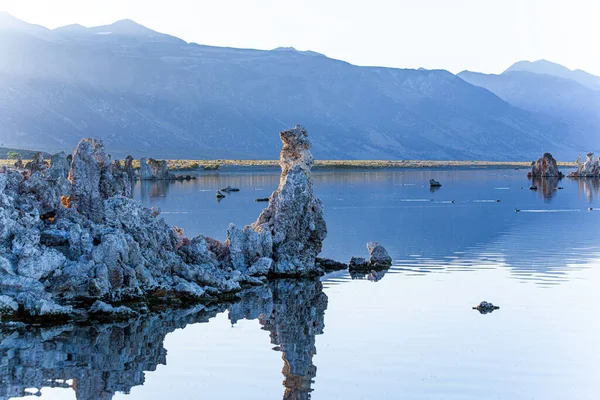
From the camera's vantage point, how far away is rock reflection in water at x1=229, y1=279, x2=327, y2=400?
19750mm

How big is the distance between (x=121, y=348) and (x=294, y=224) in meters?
12.9

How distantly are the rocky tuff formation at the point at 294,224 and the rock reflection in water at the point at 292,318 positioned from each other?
1.34 m

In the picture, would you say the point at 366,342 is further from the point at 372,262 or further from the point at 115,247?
the point at 372,262

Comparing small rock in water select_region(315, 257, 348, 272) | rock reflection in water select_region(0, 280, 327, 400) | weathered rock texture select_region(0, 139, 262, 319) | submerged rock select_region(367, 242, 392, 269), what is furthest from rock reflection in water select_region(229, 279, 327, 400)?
submerged rock select_region(367, 242, 392, 269)

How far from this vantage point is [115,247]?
26.4 metres

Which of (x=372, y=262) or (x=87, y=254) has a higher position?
(x=87, y=254)

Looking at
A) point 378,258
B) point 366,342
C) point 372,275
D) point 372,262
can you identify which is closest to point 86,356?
point 366,342

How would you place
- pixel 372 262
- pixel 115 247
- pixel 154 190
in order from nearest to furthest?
pixel 115 247 → pixel 372 262 → pixel 154 190

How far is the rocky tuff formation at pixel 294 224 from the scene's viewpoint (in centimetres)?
3328

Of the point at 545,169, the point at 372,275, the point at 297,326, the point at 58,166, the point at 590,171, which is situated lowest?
the point at 297,326

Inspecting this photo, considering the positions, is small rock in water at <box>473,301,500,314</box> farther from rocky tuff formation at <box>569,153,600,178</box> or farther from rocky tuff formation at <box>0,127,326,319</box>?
rocky tuff formation at <box>569,153,600,178</box>

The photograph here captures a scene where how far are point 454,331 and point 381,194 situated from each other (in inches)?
2453

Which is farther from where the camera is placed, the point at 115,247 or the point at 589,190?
the point at 589,190

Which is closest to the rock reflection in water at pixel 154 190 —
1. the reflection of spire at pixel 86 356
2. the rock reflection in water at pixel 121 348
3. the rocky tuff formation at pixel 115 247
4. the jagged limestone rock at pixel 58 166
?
the jagged limestone rock at pixel 58 166
